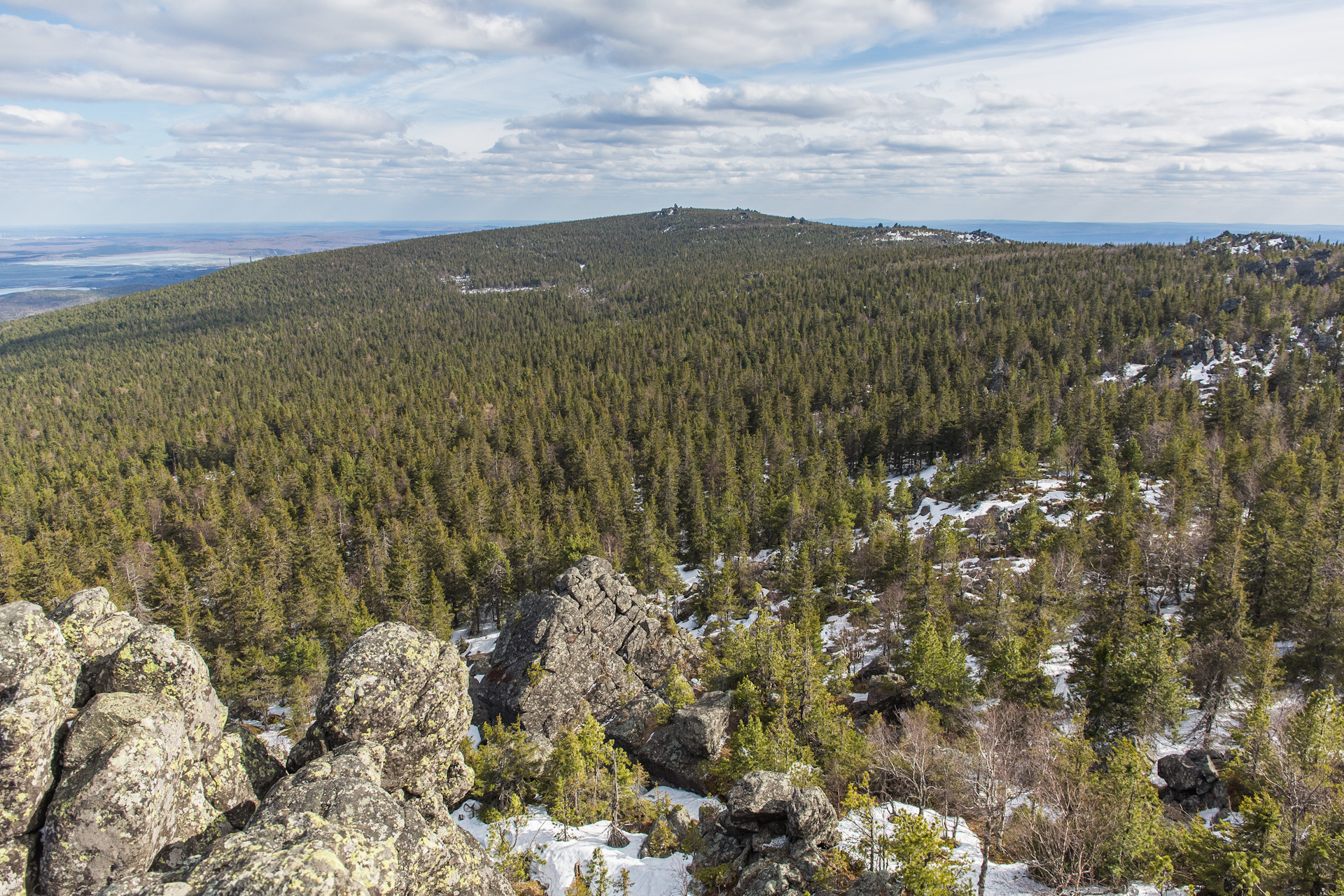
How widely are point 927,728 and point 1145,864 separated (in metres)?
11.7

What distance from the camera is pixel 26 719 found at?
12.2 meters

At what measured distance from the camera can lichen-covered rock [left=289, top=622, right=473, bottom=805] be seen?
56.3ft

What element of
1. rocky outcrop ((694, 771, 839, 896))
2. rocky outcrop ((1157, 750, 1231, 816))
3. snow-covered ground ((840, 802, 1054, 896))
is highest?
rocky outcrop ((694, 771, 839, 896))

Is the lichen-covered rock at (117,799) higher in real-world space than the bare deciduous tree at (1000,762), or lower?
higher

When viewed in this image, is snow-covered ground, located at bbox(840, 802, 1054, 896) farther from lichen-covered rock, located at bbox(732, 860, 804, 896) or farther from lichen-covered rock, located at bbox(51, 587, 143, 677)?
lichen-covered rock, located at bbox(51, 587, 143, 677)

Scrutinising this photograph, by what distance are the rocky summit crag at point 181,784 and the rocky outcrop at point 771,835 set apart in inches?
376

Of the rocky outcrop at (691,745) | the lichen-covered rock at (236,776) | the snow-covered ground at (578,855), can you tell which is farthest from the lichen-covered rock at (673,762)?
the lichen-covered rock at (236,776)

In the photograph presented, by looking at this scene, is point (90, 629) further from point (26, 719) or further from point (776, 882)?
point (776, 882)

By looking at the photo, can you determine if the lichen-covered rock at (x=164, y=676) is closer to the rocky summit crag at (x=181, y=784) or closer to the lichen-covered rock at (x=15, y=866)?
the rocky summit crag at (x=181, y=784)

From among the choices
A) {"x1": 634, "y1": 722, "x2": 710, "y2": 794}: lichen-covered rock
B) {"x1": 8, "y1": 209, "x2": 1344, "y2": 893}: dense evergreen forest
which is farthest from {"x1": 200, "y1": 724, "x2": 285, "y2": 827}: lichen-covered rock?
{"x1": 634, "y1": 722, "x2": 710, "y2": 794}: lichen-covered rock

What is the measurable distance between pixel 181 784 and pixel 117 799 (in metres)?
1.36

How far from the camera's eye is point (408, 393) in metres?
138

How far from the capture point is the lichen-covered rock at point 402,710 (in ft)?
56.3

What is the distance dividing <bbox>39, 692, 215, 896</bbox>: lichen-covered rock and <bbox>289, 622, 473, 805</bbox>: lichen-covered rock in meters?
3.69
